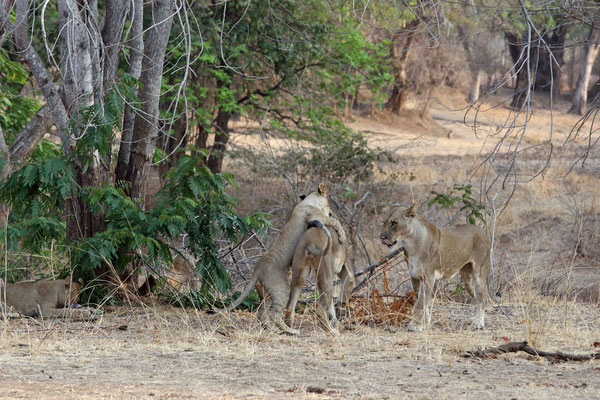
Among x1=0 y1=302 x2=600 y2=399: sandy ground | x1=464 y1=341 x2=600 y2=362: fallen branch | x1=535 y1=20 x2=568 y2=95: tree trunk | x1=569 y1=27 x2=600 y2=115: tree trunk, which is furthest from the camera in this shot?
x1=569 y1=27 x2=600 y2=115: tree trunk

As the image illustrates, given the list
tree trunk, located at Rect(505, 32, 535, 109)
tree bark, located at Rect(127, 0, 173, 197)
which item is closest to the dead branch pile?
tree trunk, located at Rect(505, 32, 535, 109)

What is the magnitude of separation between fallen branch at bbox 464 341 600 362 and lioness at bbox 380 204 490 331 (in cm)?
141

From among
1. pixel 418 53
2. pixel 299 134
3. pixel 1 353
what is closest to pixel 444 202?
pixel 1 353

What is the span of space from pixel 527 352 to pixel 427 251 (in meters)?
1.89

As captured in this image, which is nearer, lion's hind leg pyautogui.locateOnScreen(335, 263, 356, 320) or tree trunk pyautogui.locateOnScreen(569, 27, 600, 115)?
lion's hind leg pyautogui.locateOnScreen(335, 263, 356, 320)

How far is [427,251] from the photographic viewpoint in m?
7.79

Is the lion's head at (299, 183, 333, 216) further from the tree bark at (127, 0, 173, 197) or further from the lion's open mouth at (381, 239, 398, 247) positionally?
the tree bark at (127, 0, 173, 197)

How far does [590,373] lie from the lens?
5.58 metres

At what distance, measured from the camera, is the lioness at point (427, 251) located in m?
7.73

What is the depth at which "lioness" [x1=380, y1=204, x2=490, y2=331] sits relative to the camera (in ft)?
25.4

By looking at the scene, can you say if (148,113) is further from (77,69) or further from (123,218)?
(123,218)

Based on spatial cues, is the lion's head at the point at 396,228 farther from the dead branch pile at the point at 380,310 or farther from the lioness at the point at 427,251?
the dead branch pile at the point at 380,310

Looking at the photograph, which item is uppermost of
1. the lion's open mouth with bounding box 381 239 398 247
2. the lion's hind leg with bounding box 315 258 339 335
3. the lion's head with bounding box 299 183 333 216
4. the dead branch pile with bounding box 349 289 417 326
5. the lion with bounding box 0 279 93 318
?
the lion's head with bounding box 299 183 333 216

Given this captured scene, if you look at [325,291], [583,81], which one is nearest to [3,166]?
[325,291]
